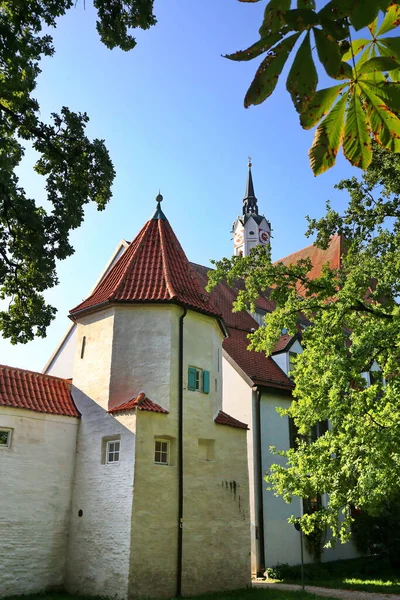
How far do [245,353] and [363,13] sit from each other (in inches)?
828

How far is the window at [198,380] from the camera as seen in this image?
15.8m

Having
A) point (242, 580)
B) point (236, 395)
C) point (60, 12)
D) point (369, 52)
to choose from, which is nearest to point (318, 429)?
point (236, 395)

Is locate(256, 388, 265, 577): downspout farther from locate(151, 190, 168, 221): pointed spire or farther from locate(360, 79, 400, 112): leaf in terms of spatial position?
locate(360, 79, 400, 112): leaf

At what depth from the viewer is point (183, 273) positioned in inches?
696

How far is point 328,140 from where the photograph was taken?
1911 millimetres

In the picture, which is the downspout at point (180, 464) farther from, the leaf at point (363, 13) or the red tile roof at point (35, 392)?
the leaf at point (363, 13)

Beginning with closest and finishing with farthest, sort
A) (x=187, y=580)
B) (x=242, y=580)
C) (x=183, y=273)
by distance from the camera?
(x=187, y=580) < (x=242, y=580) < (x=183, y=273)

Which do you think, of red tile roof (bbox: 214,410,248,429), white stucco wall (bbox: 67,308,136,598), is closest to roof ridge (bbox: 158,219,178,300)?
white stucco wall (bbox: 67,308,136,598)

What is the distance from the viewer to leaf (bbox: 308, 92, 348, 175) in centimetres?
186

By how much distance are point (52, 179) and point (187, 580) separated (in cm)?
1040

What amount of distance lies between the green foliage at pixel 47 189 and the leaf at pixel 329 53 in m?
7.11

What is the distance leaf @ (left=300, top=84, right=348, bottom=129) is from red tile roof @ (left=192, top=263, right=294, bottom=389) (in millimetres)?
18934

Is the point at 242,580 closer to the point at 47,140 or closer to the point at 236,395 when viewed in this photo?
the point at 236,395

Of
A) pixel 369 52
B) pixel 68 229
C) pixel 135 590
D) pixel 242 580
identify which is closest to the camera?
pixel 369 52
